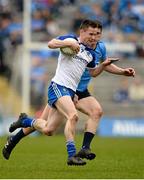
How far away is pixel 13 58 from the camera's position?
32.5m

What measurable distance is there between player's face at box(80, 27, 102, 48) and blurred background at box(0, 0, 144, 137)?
1755 centimetres

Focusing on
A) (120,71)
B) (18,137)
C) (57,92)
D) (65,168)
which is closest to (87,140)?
(65,168)

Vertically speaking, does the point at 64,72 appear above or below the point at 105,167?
above

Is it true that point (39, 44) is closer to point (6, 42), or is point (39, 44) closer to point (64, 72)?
point (6, 42)

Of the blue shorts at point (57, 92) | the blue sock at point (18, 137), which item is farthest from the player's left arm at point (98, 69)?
the blue sock at point (18, 137)

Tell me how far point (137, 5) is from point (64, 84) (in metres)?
22.1

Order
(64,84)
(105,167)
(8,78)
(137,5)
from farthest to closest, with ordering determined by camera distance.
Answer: (137,5), (8,78), (105,167), (64,84)

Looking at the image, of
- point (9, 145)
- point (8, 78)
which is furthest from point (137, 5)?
point (9, 145)

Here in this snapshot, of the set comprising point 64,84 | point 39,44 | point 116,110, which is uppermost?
point 64,84

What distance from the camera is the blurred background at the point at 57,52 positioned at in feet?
103

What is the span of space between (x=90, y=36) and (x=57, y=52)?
20.4m

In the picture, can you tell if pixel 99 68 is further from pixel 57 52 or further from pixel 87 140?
pixel 57 52

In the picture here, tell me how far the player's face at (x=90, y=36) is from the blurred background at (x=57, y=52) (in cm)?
1755

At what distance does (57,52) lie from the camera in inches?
1286
